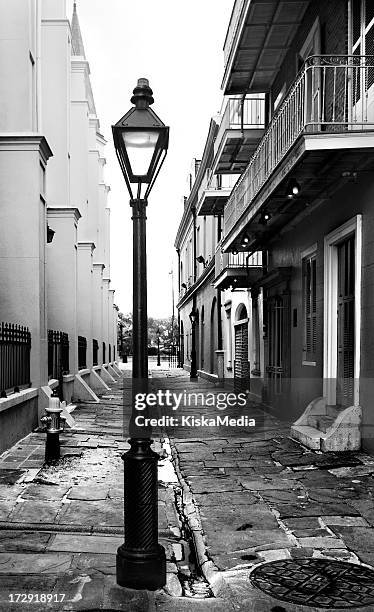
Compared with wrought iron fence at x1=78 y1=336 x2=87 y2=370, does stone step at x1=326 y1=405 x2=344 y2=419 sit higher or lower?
lower

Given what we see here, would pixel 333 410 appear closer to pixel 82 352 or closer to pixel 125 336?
pixel 82 352

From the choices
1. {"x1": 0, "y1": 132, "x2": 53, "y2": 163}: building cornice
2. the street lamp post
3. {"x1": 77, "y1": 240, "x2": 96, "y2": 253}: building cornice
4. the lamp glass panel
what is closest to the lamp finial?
the street lamp post

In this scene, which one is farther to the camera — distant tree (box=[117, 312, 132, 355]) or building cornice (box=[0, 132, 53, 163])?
distant tree (box=[117, 312, 132, 355])

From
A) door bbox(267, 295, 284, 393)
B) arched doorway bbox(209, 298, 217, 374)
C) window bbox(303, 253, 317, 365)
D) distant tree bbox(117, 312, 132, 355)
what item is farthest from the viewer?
distant tree bbox(117, 312, 132, 355)

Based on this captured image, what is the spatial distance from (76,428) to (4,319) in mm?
2334

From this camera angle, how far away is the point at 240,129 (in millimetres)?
16906

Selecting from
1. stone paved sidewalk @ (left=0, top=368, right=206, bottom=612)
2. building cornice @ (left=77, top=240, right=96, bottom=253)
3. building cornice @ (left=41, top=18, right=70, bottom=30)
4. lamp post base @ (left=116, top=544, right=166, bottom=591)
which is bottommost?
stone paved sidewalk @ (left=0, top=368, right=206, bottom=612)

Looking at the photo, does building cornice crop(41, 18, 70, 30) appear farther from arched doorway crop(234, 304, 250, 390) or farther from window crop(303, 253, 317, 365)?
arched doorway crop(234, 304, 250, 390)

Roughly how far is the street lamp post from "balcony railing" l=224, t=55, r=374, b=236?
174 inches

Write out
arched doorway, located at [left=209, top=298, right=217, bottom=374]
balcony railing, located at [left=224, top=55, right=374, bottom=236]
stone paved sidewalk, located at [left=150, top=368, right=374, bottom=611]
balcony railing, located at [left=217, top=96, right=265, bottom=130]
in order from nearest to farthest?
stone paved sidewalk, located at [left=150, top=368, right=374, bottom=611] < balcony railing, located at [left=224, top=55, right=374, bottom=236] < balcony railing, located at [left=217, top=96, right=265, bottom=130] < arched doorway, located at [left=209, top=298, right=217, bottom=374]

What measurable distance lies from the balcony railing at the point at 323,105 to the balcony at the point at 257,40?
5.75ft

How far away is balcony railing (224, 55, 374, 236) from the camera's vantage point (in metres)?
9.40

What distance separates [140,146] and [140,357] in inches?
58.5

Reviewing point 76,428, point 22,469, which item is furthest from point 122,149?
point 76,428
